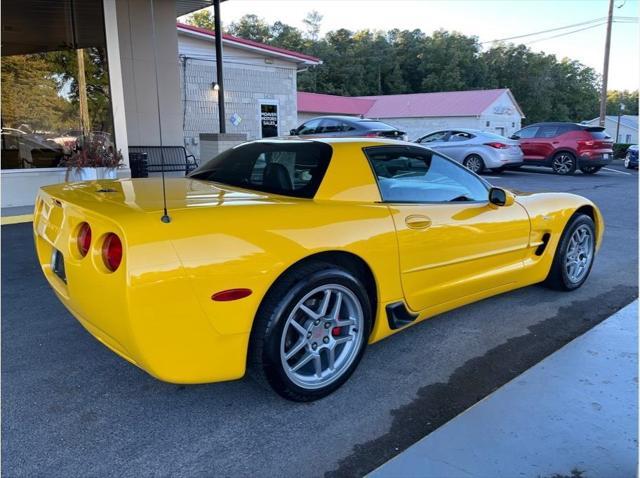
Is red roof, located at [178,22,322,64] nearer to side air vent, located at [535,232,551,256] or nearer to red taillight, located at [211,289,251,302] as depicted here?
side air vent, located at [535,232,551,256]

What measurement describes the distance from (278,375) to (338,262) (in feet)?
2.25

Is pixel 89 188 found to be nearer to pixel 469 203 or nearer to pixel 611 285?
pixel 469 203

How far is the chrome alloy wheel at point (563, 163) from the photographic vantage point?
15320 mm

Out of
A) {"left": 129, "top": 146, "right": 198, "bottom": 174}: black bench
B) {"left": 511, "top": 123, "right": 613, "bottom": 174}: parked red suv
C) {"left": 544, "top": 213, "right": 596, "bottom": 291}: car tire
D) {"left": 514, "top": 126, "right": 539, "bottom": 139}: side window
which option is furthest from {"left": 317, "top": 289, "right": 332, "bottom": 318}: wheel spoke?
{"left": 514, "top": 126, "right": 539, "bottom": 139}: side window

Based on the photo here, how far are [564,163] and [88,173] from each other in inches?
536

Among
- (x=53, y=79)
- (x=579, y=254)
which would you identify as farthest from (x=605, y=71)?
(x=53, y=79)

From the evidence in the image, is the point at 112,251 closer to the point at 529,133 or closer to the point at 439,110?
the point at 529,133

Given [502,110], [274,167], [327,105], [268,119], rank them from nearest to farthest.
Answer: [274,167] < [268,119] < [327,105] < [502,110]

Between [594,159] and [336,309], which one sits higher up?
[594,159]

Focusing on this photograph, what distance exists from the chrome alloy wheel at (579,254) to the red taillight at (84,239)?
375 centimetres

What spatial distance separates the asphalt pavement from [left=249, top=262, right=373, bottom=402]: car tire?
15 centimetres

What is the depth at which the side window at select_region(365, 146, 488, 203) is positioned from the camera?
10.3 ft

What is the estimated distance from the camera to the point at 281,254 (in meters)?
2.40

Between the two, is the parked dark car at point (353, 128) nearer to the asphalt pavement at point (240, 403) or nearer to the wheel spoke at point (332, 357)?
the asphalt pavement at point (240, 403)
